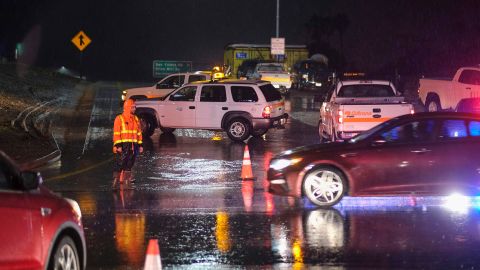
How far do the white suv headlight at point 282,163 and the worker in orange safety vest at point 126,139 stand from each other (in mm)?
3046

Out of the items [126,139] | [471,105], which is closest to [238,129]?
[471,105]

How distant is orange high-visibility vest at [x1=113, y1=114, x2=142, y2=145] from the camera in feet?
42.4

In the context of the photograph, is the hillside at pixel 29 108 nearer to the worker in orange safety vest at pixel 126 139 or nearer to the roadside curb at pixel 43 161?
the roadside curb at pixel 43 161

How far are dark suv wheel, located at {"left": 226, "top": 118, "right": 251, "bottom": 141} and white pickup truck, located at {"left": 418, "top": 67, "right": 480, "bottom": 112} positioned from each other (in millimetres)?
6359

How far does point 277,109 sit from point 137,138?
27.6ft

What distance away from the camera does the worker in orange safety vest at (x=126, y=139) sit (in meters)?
12.9

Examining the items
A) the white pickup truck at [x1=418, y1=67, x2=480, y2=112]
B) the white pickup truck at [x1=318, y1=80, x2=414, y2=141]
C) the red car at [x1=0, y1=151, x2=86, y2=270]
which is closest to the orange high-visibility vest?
the white pickup truck at [x1=318, y1=80, x2=414, y2=141]

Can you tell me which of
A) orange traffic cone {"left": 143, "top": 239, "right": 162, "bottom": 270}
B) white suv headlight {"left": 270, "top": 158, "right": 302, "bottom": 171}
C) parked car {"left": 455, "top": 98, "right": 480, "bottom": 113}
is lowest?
orange traffic cone {"left": 143, "top": 239, "right": 162, "bottom": 270}

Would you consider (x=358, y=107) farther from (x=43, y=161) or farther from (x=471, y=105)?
(x=43, y=161)

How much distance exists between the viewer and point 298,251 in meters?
8.20

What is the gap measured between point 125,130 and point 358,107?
235 inches

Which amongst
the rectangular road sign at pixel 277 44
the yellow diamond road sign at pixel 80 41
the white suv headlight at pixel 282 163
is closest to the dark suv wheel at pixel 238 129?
the white suv headlight at pixel 282 163

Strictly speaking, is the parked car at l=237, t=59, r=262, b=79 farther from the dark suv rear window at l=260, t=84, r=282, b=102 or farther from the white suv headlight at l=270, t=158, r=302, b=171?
the white suv headlight at l=270, t=158, r=302, b=171

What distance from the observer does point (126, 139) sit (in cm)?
1305
